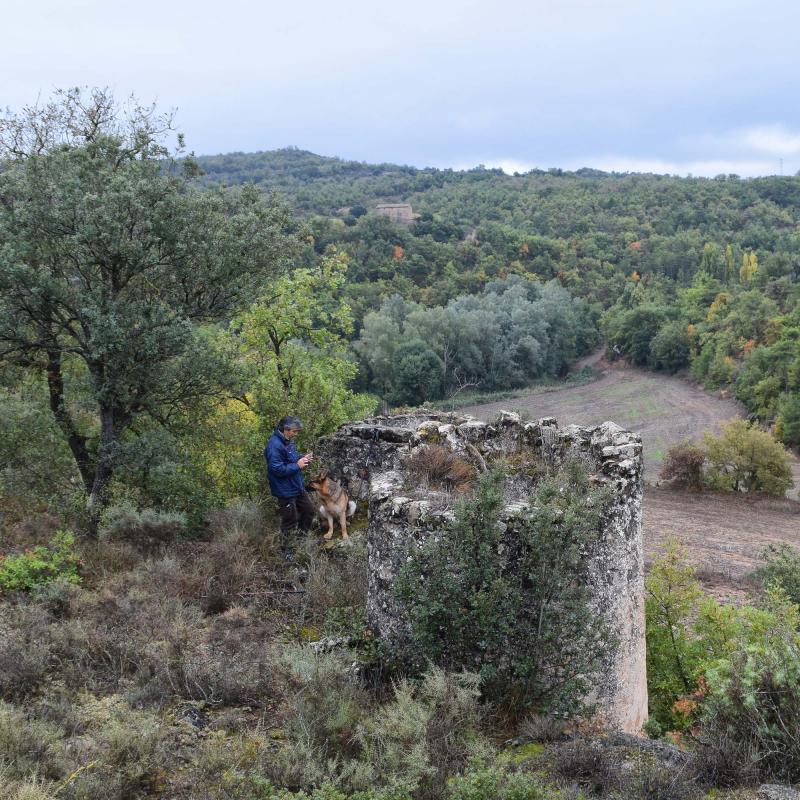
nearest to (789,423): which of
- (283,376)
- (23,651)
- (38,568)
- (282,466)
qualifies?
(283,376)

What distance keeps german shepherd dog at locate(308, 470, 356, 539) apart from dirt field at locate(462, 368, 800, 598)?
2.74 meters

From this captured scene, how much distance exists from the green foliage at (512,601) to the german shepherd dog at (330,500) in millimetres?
3188

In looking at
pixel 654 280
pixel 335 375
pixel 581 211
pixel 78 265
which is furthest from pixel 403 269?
pixel 78 265

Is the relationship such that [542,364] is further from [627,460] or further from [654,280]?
[627,460]

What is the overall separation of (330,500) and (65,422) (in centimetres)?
428

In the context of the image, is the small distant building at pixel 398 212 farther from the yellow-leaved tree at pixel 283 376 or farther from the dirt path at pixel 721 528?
the yellow-leaved tree at pixel 283 376

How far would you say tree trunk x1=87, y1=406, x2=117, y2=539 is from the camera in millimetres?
9039

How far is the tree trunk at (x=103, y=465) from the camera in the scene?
29.7ft

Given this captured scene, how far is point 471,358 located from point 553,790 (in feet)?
170

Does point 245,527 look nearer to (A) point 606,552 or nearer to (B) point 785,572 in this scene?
(A) point 606,552

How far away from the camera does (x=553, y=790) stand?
4090 millimetres

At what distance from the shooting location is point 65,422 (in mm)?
9984

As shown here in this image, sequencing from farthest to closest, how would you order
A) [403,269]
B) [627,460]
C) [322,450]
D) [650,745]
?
[403,269], [322,450], [627,460], [650,745]

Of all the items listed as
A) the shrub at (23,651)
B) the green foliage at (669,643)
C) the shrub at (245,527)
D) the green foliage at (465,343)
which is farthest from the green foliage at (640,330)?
the shrub at (23,651)
